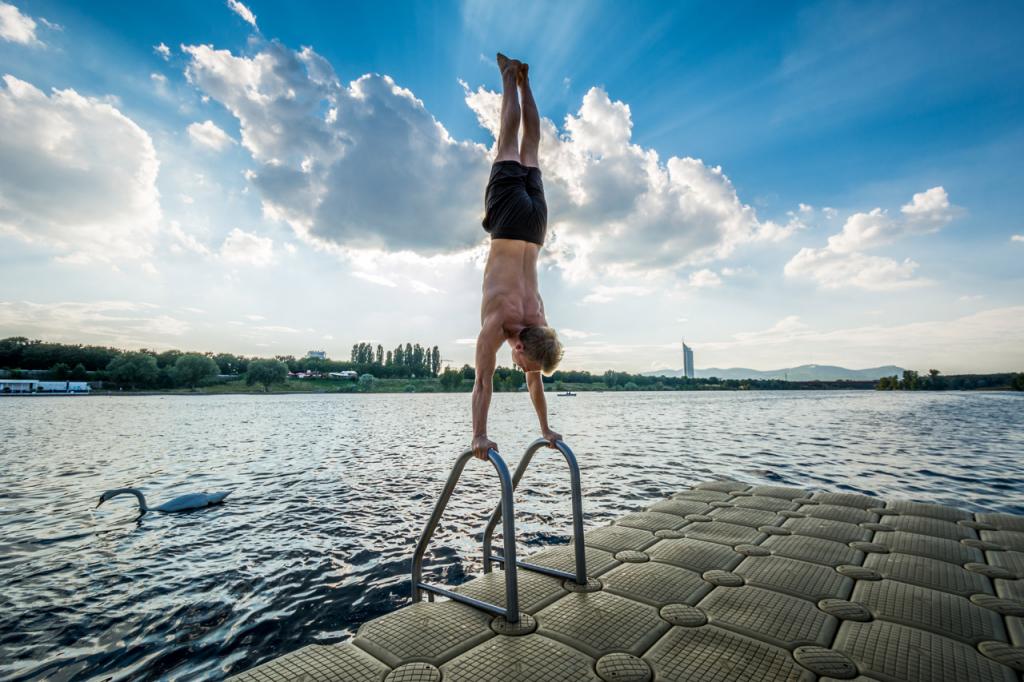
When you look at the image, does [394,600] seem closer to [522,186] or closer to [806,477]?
[522,186]

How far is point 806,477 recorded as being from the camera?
14133mm

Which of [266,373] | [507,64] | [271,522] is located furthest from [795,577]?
[266,373]

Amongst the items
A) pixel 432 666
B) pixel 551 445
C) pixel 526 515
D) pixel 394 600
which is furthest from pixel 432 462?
pixel 432 666

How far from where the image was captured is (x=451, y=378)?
149 meters

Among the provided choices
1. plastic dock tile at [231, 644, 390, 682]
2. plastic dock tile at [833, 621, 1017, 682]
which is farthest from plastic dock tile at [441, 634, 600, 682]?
plastic dock tile at [833, 621, 1017, 682]

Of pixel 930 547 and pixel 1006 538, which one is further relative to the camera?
pixel 1006 538

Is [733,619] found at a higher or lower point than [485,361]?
lower

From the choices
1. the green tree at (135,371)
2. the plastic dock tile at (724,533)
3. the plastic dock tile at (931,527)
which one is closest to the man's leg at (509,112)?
the plastic dock tile at (724,533)

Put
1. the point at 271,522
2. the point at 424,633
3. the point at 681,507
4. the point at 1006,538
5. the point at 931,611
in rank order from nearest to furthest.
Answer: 1. the point at 424,633
2. the point at 931,611
3. the point at 1006,538
4. the point at 681,507
5. the point at 271,522

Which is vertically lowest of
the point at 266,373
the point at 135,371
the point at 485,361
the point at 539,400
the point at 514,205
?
the point at 539,400

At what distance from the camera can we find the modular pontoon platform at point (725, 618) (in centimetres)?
297

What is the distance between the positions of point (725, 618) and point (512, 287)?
337 centimetres

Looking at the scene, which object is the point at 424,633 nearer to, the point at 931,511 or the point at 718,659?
the point at 718,659

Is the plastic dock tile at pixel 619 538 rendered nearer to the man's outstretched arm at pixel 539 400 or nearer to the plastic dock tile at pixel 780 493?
the man's outstretched arm at pixel 539 400
